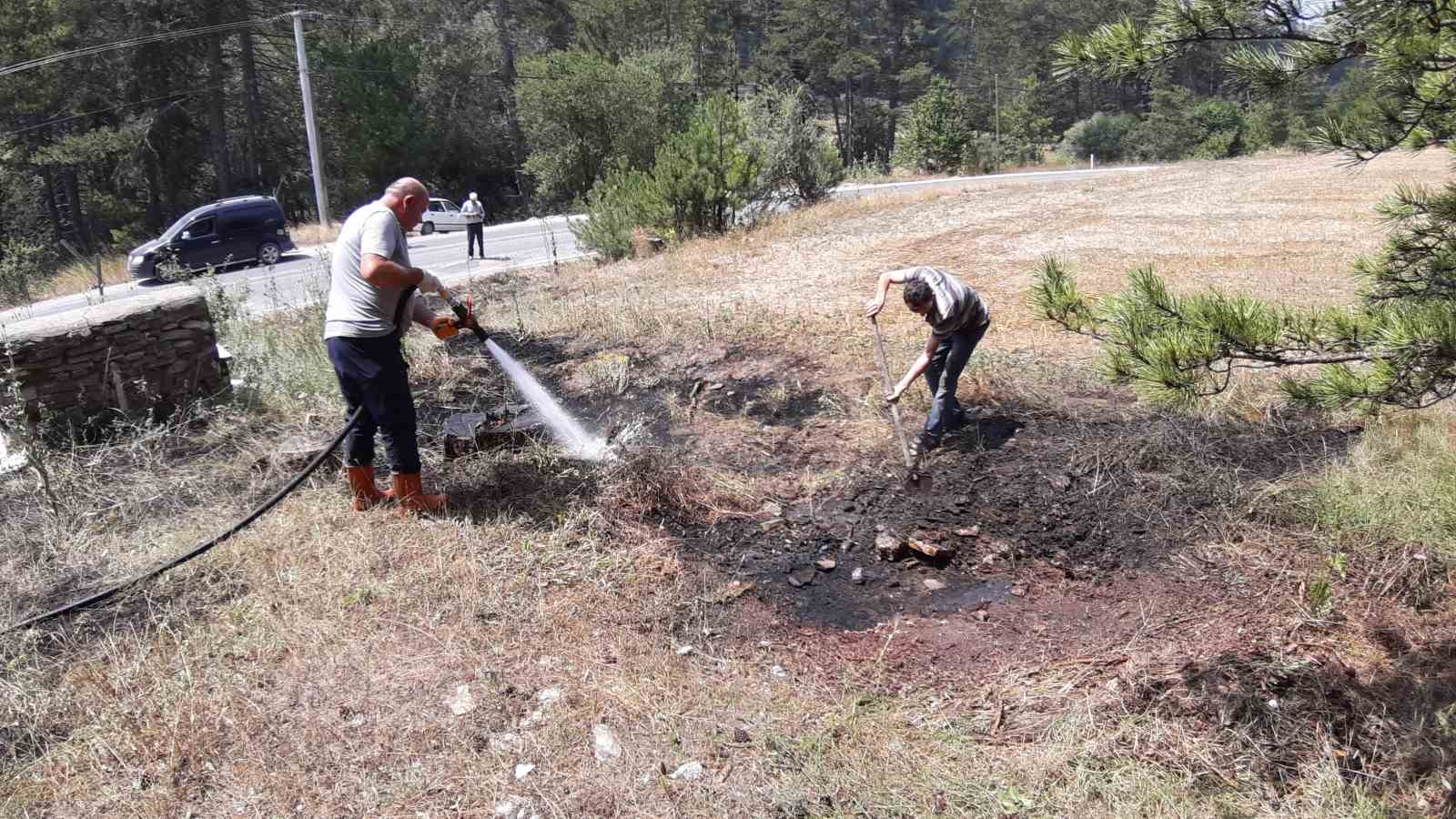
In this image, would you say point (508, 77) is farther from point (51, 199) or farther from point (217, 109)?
point (51, 199)

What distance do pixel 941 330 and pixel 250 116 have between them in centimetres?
3308

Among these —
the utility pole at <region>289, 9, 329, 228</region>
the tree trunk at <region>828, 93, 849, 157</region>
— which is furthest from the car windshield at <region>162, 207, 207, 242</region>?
the tree trunk at <region>828, 93, 849, 157</region>

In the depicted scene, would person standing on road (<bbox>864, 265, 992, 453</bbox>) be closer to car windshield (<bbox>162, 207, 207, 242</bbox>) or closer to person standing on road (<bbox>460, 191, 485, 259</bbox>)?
person standing on road (<bbox>460, 191, 485, 259</bbox>)

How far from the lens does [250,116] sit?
31516 millimetres

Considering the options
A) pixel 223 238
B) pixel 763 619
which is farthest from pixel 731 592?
pixel 223 238

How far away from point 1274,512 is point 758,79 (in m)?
46.2

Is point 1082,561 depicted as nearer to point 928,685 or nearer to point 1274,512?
point 1274,512

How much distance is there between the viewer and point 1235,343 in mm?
2539

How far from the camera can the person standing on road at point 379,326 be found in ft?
13.8

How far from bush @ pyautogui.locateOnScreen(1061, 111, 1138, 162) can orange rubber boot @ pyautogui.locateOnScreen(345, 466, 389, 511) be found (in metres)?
48.9

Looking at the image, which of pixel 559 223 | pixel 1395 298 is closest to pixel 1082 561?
pixel 1395 298

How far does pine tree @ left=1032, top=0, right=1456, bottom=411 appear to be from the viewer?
7.55 feet

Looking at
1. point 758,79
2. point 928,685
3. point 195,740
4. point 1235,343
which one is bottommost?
point 928,685

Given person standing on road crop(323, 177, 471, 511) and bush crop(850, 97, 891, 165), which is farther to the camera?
bush crop(850, 97, 891, 165)
